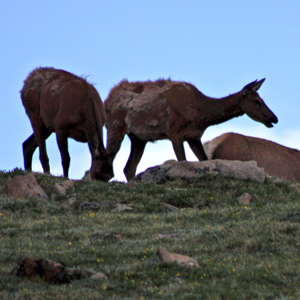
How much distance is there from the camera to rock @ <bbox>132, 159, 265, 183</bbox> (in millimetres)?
16438

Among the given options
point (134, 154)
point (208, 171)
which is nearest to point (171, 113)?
point (134, 154)

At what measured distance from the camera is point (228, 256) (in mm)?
9117

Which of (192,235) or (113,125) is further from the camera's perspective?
(113,125)

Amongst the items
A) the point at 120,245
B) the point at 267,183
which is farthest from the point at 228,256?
the point at 267,183

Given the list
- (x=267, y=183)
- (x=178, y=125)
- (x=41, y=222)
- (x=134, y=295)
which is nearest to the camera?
(x=134, y=295)

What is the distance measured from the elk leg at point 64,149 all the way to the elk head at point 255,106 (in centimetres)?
539

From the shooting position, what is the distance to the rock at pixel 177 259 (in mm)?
8584

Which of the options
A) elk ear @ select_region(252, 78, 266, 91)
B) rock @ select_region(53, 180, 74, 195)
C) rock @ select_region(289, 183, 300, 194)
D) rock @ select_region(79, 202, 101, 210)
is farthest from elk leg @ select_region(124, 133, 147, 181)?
rock @ select_region(79, 202, 101, 210)

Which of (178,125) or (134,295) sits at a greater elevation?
(178,125)

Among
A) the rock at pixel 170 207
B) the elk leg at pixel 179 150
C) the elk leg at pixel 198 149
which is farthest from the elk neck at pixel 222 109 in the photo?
the rock at pixel 170 207

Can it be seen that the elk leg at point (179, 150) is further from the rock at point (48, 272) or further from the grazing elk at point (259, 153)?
the rock at point (48, 272)

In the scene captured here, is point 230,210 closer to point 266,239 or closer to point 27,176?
point 266,239

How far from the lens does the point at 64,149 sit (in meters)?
17.7

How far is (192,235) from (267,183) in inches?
255
